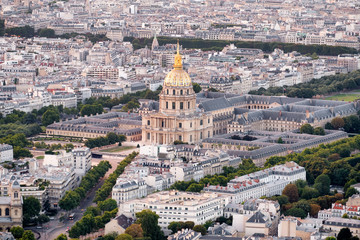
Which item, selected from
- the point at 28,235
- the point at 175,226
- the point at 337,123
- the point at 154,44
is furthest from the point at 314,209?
the point at 154,44

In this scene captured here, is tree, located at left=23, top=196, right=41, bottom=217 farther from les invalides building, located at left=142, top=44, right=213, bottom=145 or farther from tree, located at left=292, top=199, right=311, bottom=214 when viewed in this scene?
les invalides building, located at left=142, top=44, right=213, bottom=145

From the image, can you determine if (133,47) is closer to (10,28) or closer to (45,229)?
(10,28)

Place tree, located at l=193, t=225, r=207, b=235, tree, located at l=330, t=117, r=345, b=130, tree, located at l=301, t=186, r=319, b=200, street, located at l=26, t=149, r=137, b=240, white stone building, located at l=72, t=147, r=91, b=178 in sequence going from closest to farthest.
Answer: tree, located at l=193, t=225, r=207, b=235 < street, located at l=26, t=149, r=137, b=240 < tree, located at l=301, t=186, r=319, b=200 < white stone building, located at l=72, t=147, r=91, b=178 < tree, located at l=330, t=117, r=345, b=130

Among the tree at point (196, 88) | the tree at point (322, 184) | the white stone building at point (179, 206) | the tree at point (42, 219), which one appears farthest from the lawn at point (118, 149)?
the tree at point (42, 219)

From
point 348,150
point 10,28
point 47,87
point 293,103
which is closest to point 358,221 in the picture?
point 348,150

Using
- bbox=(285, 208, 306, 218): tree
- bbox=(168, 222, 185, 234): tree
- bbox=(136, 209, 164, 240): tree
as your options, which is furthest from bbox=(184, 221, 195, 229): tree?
bbox=(285, 208, 306, 218): tree

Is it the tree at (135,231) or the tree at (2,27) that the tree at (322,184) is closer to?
the tree at (135,231)

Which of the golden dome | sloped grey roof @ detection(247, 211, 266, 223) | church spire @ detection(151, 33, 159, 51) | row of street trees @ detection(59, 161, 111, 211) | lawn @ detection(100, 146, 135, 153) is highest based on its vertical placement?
the golden dome
